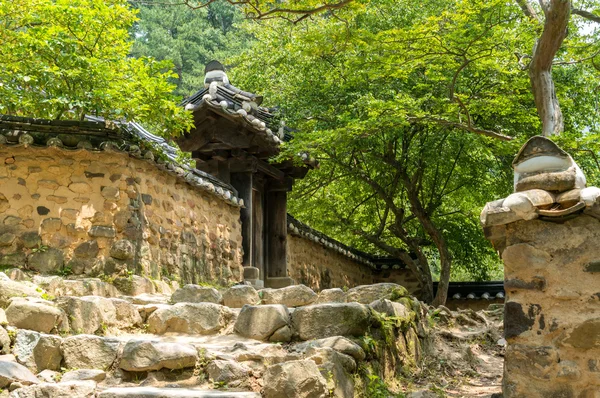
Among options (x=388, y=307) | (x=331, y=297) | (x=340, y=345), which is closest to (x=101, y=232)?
(x=331, y=297)

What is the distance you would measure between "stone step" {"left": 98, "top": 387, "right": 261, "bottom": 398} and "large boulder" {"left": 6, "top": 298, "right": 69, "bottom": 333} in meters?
0.97

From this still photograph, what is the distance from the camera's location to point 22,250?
7.49 meters

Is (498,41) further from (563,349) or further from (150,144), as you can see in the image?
(563,349)

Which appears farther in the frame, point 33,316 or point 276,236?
point 276,236

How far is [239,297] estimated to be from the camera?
6641 mm

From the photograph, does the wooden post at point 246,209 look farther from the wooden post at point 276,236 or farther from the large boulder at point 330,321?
the large boulder at point 330,321

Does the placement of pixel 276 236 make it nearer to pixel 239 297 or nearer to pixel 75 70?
pixel 75 70

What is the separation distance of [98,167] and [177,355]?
371cm

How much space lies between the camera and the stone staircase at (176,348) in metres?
4.42

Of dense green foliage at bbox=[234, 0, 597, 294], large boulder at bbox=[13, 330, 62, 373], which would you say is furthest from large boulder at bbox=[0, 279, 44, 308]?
dense green foliage at bbox=[234, 0, 597, 294]

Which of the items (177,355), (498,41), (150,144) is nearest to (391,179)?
(498,41)

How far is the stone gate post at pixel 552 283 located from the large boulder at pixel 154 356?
222 centimetres

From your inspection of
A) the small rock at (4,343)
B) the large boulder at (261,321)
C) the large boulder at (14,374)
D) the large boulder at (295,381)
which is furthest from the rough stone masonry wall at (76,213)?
the large boulder at (295,381)

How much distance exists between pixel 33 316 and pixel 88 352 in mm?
556
